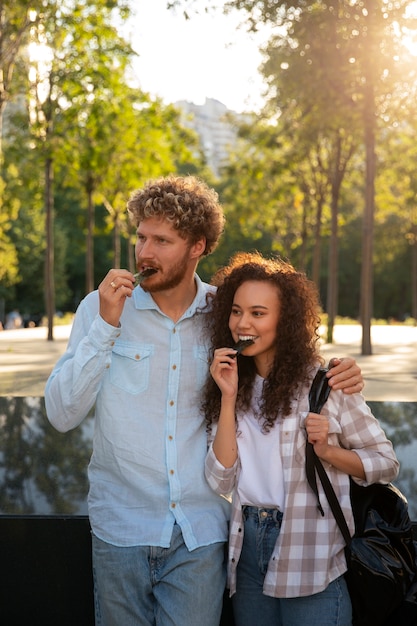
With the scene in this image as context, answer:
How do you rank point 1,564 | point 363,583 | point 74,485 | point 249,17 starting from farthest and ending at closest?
1. point 249,17
2. point 74,485
3. point 1,564
4. point 363,583

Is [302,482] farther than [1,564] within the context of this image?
No

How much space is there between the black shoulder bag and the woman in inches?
1.5

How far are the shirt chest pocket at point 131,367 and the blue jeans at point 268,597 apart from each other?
0.57 metres

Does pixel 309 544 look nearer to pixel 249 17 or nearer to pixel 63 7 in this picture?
pixel 249 17

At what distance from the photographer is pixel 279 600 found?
9.80 feet

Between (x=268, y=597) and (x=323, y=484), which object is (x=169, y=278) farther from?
(x=268, y=597)

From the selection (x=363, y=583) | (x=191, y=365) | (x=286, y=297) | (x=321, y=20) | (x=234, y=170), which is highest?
(x=321, y=20)

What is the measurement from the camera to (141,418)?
9.96ft

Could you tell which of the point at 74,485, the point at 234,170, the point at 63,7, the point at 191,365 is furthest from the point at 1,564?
the point at 234,170

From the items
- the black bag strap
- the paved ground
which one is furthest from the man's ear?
the paved ground

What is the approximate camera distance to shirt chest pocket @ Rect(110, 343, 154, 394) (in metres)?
3.07

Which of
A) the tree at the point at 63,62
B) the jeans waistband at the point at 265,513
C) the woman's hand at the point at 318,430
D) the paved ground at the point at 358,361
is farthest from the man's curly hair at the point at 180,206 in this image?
the tree at the point at 63,62

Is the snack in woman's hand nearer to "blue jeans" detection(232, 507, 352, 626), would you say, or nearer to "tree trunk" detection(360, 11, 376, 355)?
"blue jeans" detection(232, 507, 352, 626)

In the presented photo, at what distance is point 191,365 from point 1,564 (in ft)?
5.13
